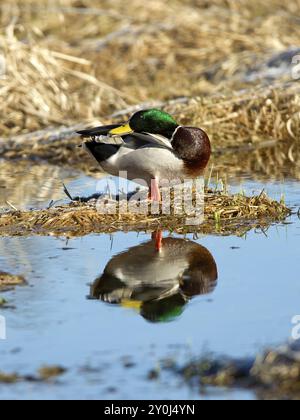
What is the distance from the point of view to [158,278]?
576cm

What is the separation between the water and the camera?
4.39 metres

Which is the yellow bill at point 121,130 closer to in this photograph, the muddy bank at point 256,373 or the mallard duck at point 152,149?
the mallard duck at point 152,149

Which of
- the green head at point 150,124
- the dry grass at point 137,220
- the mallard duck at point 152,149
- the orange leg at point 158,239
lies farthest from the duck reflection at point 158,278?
the green head at point 150,124

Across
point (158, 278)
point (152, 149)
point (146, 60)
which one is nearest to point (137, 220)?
point (152, 149)

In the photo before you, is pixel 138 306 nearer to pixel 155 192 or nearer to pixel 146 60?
pixel 155 192

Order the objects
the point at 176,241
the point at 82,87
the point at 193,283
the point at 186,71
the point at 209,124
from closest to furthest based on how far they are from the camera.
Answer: the point at 193,283, the point at 176,241, the point at 209,124, the point at 82,87, the point at 186,71

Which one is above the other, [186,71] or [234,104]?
[186,71]

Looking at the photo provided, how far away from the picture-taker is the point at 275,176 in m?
8.92

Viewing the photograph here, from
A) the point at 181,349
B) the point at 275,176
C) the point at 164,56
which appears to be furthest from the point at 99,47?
the point at 181,349

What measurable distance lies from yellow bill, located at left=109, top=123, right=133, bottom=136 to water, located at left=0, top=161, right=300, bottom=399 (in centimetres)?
98

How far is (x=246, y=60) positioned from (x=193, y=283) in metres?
7.11

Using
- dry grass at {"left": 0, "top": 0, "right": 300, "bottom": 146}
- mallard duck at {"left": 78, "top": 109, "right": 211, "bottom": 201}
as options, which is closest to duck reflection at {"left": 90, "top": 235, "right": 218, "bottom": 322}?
mallard duck at {"left": 78, "top": 109, "right": 211, "bottom": 201}
